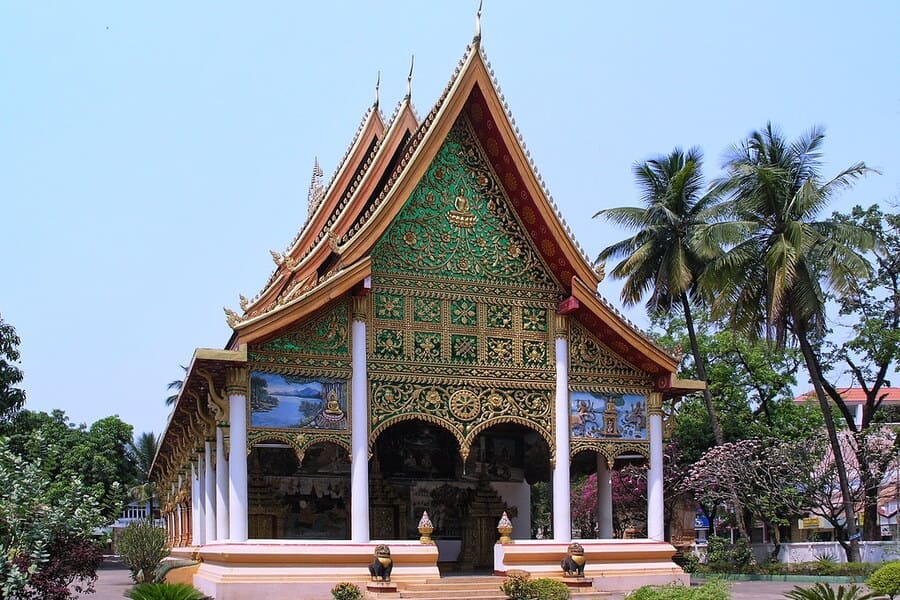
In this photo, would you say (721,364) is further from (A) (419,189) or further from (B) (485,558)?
(A) (419,189)

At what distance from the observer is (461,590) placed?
1591cm

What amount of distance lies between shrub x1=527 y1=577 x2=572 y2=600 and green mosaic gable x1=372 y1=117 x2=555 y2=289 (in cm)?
536

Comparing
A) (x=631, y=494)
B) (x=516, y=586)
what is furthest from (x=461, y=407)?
(x=631, y=494)

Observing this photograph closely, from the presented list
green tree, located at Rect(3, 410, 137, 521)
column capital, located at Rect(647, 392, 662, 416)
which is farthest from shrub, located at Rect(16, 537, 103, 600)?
green tree, located at Rect(3, 410, 137, 521)

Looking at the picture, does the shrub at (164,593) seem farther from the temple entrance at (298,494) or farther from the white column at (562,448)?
the white column at (562,448)

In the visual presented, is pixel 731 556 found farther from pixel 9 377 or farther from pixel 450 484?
pixel 9 377

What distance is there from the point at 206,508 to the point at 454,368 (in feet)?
18.6

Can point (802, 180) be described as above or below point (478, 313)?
above

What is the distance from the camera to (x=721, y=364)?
35062mm

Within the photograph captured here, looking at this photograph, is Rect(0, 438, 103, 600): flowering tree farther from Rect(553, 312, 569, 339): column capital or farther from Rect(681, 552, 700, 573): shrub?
Rect(681, 552, 700, 573): shrub

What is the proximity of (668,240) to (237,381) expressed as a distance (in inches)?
723

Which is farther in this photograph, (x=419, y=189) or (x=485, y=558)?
(x=485, y=558)

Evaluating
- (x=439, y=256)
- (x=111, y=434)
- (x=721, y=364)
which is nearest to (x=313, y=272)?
(x=439, y=256)

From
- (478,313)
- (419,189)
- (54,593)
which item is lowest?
(54,593)
